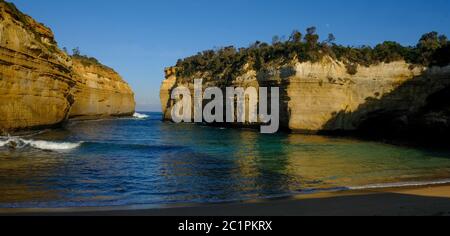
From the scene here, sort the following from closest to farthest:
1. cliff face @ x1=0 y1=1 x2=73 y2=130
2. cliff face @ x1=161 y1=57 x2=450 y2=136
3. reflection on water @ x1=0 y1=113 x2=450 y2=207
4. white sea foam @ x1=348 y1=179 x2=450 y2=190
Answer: reflection on water @ x1=0 y1=113 x2=450 y2=207 → white sea foam @ x1=348 y1=179 x2=450 y2=190 → cliff face @ x1=0 y1=1 x2=73 y2=130 → cliff face @ x1=161 y1=57 x2=450 y2=136

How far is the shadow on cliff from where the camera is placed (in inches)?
985

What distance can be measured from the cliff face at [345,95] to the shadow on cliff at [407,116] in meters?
0.07

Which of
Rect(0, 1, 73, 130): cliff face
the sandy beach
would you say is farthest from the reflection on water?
Rect(0, 1, 73, 130): cliff face

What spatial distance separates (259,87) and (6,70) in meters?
24.1

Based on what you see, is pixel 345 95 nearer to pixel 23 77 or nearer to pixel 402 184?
pixel 402 184

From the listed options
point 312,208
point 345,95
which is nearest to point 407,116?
point 345,95

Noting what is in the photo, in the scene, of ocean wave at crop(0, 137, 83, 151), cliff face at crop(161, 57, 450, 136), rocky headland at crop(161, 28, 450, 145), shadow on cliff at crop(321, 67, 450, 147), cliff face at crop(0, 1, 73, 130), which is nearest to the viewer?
ocean wave at crop(0, 137, 83, 151)

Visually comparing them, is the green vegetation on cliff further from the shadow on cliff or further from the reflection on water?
the reflection on water

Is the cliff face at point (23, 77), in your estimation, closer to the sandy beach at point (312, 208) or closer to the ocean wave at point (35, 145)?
the ocean wave at point (35, 145)

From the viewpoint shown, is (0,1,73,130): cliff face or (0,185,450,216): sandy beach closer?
(0,185,450,216): sandy beach

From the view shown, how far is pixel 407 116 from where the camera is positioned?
28.5 metres

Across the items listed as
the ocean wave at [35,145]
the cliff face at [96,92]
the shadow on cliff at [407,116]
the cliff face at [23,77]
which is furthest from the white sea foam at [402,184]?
the cliff face at [96,92]

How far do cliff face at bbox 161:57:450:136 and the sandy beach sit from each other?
959 inches
